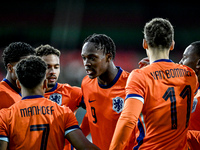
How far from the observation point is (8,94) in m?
2.76

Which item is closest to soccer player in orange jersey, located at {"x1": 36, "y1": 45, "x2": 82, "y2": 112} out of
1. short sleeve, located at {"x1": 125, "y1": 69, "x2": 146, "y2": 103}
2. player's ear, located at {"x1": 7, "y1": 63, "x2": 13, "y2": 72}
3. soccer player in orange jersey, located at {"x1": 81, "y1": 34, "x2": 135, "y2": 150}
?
soccer player in orange jersey, located at {"x1": 81, "y1": 34, "x2": 135, "y2": 150}

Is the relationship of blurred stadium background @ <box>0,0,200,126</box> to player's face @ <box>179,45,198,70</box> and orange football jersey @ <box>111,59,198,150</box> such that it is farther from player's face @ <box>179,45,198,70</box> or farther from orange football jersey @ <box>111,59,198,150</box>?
orange football jersey @ <box>111,59,198,150</box>

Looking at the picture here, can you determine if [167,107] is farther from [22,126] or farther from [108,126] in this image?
[22,126]

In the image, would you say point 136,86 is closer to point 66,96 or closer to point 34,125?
point 34,125

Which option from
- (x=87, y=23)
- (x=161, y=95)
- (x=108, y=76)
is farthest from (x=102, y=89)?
(x=87, y=23)

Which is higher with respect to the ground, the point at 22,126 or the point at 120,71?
the point at 120,71

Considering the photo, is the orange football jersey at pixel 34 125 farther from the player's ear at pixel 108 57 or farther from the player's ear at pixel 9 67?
the player's ear at pixel 108 57

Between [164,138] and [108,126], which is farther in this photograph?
[108,126]

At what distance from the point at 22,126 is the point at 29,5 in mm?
8952

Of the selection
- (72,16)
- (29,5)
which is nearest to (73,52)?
(72,16)

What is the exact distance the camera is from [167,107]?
206cm

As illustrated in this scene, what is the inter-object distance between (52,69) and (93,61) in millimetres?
848

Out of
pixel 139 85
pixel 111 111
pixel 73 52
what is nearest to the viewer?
pixel 139 85

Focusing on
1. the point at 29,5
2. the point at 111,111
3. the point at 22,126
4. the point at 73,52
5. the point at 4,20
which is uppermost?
the point at 29,5
